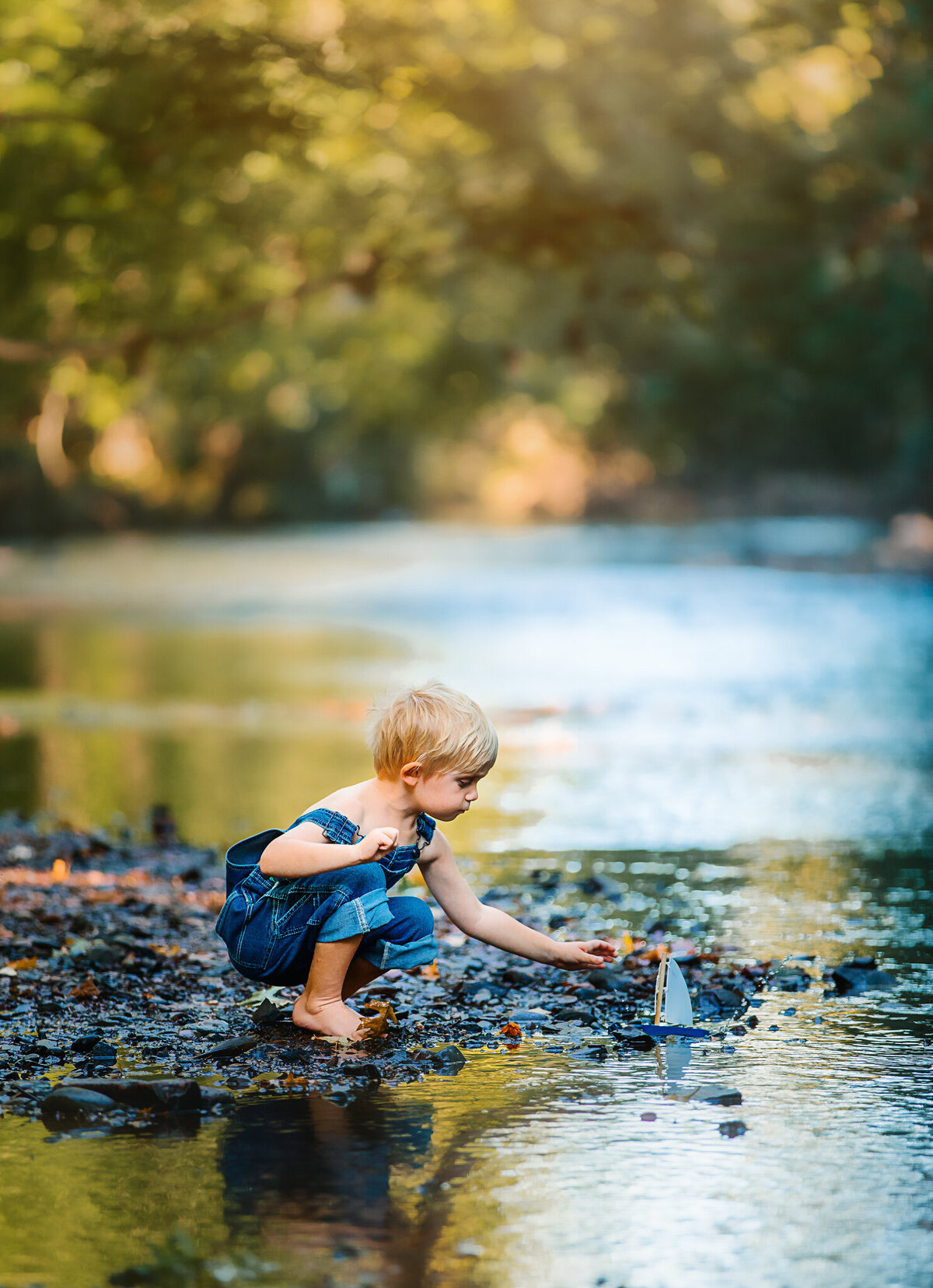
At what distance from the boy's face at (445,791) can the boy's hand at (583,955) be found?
0.47 meters

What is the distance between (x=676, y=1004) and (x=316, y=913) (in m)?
0.98

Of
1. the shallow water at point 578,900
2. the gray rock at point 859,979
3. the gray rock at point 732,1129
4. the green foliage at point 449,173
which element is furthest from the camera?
the green foliage at point 449,173

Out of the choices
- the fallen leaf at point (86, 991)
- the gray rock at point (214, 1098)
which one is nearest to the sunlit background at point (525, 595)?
the gray rock at point (214, 1098)

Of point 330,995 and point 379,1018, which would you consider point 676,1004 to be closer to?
point 379,1018

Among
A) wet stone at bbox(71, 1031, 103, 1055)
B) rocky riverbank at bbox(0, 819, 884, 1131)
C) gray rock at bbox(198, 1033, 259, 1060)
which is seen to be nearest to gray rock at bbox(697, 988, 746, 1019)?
rocky riverbank at bbox(0, 819, 884, 1131)

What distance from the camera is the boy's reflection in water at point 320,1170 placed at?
11.6 ft

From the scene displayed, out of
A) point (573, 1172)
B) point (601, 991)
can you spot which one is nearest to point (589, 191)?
point (601, 991)

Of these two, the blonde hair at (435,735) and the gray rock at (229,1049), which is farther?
the blonde hair at (435,735)

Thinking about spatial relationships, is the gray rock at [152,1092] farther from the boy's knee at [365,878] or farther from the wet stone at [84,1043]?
the boy's knee at [365,878]

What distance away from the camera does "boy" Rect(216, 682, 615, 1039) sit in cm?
488

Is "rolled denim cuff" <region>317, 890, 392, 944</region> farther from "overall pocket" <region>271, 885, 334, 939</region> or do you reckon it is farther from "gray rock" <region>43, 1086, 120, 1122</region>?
"gray rock" <region>43, 1086, 120, 1122</region>

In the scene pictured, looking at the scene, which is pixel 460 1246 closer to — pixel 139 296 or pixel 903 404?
pixel 139 296

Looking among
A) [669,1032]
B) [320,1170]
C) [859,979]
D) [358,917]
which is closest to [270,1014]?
[358,917]

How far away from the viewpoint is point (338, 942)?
490 cm
